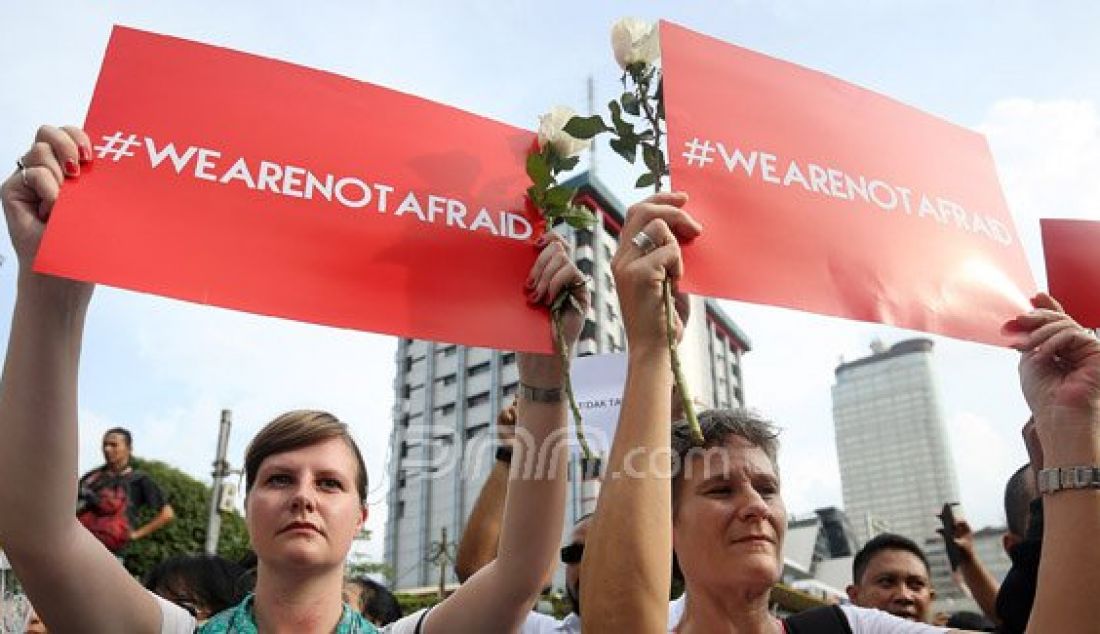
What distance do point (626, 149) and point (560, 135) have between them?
0.61 feet

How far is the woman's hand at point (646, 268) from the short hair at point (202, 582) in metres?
2.49

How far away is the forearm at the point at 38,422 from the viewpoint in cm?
196

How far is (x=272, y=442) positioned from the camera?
8.35 ft

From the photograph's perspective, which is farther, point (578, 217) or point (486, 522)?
point (486, 522)

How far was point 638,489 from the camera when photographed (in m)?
1.82

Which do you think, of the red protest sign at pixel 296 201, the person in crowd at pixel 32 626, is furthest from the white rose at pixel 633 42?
the person in crowd at pixel 32 626

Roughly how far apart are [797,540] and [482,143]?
243 feet

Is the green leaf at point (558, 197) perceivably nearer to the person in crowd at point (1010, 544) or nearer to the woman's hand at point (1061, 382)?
the woman's hand at point (1061, 382)

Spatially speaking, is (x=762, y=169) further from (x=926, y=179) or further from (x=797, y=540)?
(x=797, y=540)

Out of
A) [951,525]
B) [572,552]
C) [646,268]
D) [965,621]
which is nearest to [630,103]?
[646,268]

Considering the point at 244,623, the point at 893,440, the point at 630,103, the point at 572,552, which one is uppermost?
the point at 893,440

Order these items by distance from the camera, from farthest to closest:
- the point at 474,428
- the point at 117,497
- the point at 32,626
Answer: the point at 474,428
the point at 117,497
the point at 32,626

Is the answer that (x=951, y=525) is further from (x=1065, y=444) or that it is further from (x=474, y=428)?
(x=474, y=428)

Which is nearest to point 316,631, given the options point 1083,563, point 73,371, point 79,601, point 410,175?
point 79,601
